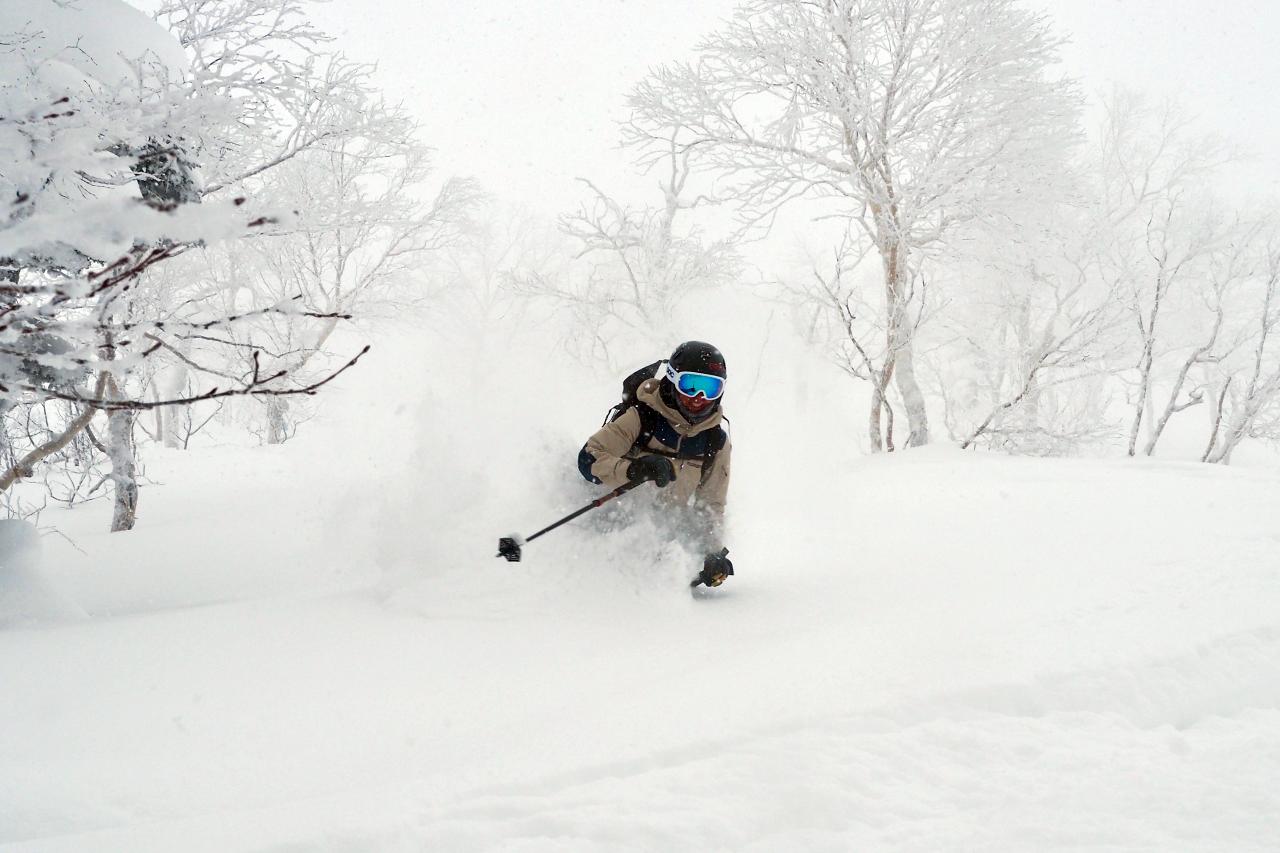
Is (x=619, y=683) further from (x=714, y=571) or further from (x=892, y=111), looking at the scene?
(x=892, y=111)

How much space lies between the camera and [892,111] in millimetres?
8414

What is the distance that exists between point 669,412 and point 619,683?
1783 mm

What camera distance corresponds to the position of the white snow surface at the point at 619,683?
163cm

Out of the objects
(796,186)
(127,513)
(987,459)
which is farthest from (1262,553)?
(127,513)

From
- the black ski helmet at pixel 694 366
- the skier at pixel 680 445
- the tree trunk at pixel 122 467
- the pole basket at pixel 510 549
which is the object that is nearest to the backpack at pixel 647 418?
the skier at pixel 680 445

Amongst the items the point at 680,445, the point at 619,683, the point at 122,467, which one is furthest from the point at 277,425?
the point at 619,683

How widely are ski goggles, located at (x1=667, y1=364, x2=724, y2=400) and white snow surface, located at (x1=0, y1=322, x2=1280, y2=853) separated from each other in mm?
959

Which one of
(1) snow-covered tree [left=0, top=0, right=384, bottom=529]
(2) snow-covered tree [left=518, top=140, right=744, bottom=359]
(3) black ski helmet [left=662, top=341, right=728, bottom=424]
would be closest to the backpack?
(3) black ski helmet [left=662, top=341, right=728, bottom=424]

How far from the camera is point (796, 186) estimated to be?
360 inches

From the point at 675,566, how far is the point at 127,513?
6.47 m

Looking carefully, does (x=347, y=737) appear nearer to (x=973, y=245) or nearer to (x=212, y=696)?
(x=212, y=696)

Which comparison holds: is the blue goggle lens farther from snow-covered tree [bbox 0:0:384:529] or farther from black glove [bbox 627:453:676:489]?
snow-covered tree [bbox 0:0:384:529]

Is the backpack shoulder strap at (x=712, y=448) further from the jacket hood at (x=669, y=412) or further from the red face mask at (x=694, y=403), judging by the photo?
the red face mask at (x=694, y=403)

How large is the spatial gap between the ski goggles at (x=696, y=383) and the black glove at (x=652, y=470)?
0.43m
